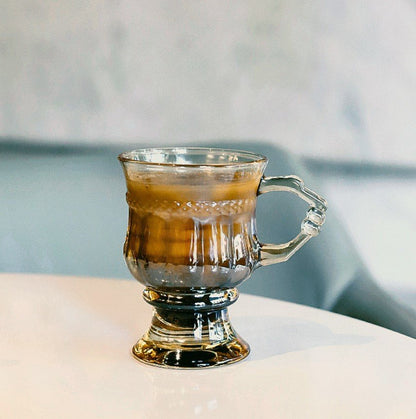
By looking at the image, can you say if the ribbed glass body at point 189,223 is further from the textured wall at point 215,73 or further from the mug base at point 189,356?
the textured wall at point 215,73

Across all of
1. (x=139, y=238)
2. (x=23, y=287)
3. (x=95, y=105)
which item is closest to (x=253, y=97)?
(x=95, y=105)

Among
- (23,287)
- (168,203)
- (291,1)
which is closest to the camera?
(168,203)

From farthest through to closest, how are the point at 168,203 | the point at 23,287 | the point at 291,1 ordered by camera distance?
1. the point at 291,1
2. the point at 23,287
3. the point at 168,203

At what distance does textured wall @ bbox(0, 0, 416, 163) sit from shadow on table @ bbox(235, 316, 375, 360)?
46 centimetres

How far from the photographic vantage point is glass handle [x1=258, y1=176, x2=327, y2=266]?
57 cm

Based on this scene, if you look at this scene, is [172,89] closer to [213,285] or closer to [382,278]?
[382,278]

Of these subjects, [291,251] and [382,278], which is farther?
[382,278]

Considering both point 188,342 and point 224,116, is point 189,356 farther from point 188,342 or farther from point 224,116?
point 224,116

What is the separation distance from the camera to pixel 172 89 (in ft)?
3.57

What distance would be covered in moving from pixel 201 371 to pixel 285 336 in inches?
3.9

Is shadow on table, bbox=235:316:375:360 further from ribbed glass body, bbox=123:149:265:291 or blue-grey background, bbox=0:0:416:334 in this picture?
blue-grey background, bbox=0:0:416:334

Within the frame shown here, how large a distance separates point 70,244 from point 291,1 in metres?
0.43

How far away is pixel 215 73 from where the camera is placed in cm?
108

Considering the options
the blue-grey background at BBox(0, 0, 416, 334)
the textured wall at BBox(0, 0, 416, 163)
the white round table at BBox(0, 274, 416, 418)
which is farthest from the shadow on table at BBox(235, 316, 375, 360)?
the textured wall at BBox(0, 0, 416, 163)
